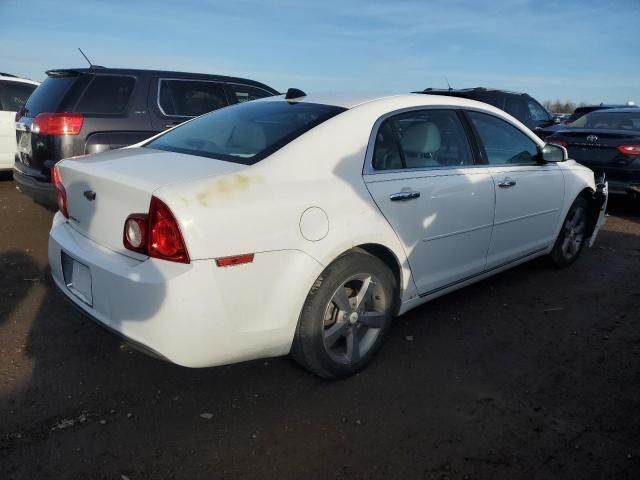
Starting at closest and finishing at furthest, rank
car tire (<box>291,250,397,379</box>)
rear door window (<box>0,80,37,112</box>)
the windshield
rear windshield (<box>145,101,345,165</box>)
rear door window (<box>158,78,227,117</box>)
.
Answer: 1. car tire (<box>291,250,397,379</box>)
2. rear windshield (<box>145,101,345,165</box>)
3. rear door window (<box>158,78,227,117</box>)
4. rear door window (<box>0,80,37,112</box>)
5. the windshield

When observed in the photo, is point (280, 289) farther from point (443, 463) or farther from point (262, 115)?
point (262, 115)

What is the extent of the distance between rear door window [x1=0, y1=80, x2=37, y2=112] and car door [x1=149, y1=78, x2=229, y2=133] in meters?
3.15

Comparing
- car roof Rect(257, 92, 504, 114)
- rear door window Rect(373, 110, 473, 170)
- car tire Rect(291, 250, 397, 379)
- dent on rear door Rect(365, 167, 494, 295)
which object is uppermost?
car roof Rect(257, 92, 504, 114)

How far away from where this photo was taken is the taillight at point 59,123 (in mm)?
4902

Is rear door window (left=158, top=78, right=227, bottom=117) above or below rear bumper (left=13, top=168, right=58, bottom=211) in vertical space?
above

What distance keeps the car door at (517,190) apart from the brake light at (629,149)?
305cm

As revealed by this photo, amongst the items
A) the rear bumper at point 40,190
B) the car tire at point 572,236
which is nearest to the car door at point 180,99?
the rear bumper at point 40,190

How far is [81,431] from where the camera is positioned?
2316 millimetres

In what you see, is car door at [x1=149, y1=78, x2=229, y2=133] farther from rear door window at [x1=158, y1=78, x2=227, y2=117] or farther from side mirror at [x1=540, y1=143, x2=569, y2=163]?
side mirror at [x1=540, y1=143, x2=569, y2=163]

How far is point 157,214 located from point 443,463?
1622 mm

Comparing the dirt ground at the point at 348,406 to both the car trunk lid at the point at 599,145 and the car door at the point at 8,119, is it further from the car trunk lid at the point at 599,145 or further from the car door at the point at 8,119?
the car door at the point at 8,119

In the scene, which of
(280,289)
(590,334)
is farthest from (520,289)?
(280,289)

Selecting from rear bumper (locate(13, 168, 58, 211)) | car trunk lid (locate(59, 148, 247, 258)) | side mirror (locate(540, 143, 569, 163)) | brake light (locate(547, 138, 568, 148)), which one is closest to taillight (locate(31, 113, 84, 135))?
rear bumper (locate(13, 168, 58, 211))

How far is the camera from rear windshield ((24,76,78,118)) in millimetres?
5164
